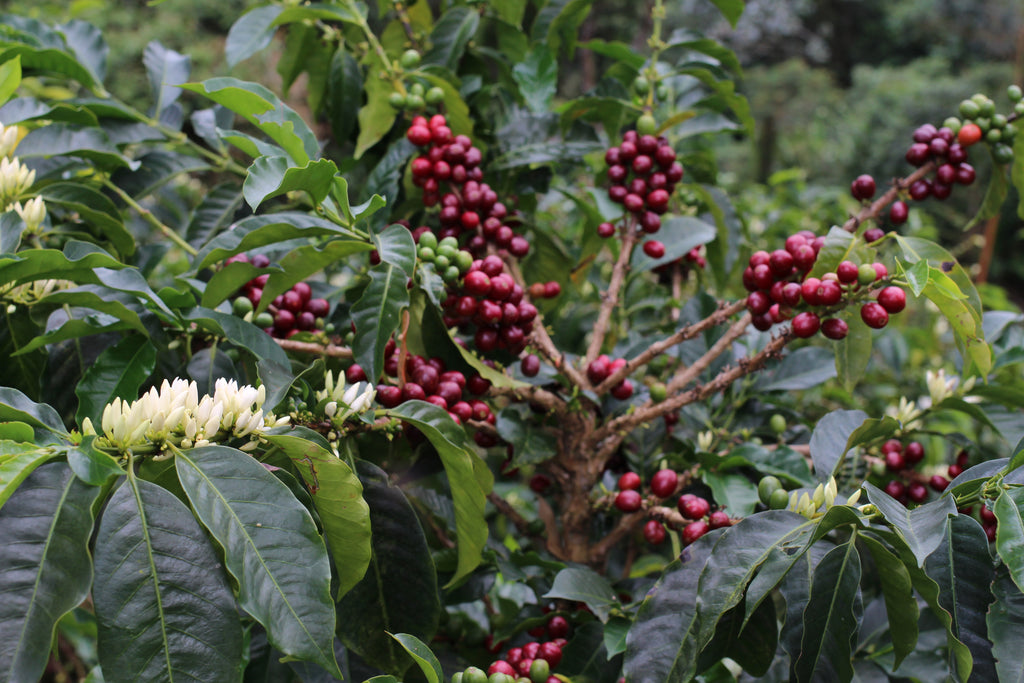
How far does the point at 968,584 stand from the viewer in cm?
56

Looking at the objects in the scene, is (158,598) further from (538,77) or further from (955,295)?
(538,77)

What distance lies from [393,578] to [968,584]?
0.49 metres

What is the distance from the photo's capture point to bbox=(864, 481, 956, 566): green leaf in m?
0.49

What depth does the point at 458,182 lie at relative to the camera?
894mm

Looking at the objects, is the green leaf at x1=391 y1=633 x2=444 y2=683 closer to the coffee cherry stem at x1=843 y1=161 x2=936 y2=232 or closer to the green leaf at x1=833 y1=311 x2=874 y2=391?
the green leaf at x1=833 y1=311 x2=874 y2=391

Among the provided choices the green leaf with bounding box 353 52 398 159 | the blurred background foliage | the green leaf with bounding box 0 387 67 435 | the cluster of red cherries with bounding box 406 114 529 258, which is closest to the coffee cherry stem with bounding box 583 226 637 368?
the cluster of red cherries with bounding box 406 114 529 258

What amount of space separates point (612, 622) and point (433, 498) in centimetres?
27

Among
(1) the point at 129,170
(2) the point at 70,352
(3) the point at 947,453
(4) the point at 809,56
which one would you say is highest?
(1) the point at 129,170

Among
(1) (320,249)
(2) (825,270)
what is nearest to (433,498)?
(1) (320,249)

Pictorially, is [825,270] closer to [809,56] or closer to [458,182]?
[458,182]

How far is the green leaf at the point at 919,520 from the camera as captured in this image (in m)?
0.49

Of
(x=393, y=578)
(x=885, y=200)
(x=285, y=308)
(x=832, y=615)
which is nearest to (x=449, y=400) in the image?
(x=393, y=578)

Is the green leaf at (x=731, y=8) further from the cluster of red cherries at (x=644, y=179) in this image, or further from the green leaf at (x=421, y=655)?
the green leaf at (x=421, y=655)

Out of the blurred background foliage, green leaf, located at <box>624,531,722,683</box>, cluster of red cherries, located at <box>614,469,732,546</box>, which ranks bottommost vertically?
the blurred background foliage
